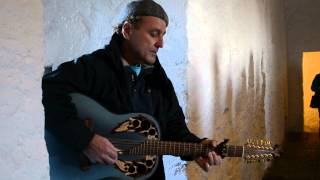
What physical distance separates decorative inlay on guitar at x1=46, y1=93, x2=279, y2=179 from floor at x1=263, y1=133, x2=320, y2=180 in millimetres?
2545

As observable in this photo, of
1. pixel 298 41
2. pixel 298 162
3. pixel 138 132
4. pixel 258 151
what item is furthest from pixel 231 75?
pixel 298 41

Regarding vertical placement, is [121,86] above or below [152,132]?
above

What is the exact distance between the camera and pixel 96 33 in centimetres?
219

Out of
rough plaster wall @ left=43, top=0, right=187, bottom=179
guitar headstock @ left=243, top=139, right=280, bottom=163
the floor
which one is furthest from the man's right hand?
the floor

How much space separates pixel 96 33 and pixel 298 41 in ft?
20.3

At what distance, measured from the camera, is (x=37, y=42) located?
807 millimetres

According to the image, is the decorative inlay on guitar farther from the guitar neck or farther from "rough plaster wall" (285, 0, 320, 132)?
"rough plaster wall" (285, 0, 320, 132)

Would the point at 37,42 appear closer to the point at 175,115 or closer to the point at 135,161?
the point at 135,161

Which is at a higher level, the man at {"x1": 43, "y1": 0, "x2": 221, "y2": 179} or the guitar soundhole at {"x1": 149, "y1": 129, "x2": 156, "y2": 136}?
the man at {"x1": 43, "y1": 0, "x2": 221, "y2": 179}

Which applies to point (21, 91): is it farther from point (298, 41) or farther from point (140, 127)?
point (298, 41)

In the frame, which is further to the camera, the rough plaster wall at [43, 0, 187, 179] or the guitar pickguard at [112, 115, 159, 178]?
the rough plaster wall at [43, 0, 187, 179]

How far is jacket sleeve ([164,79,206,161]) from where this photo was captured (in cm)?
167

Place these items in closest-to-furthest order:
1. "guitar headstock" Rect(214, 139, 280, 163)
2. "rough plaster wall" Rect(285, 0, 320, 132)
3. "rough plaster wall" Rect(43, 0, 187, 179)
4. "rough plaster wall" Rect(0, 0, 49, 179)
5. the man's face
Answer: "rough plaster wall" Rect(0, 0, 49, 179) < the man's face < "guitar headstock" Rect(214, 139, 280, 163) < "rough plaster wall" Rect(43, 0, 187, 179) < "rough plaster wall" Rect(285, 0, 320, 132)

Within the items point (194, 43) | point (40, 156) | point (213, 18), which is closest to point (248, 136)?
point (213, 18)
